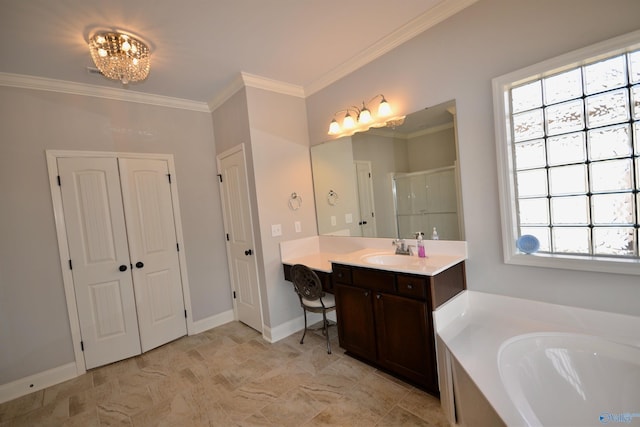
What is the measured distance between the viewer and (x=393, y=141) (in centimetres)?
248

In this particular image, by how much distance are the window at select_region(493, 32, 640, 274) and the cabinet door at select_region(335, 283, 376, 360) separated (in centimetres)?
108

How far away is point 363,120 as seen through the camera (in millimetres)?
2584

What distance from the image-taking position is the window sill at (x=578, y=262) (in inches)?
56.1

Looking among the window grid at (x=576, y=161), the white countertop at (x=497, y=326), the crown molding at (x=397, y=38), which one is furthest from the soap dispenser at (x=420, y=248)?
the crown molding at (x=397, y=38)

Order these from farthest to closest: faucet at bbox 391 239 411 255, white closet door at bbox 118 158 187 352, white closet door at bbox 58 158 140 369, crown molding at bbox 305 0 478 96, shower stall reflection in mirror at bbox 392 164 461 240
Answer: white closet door at bbox 118 158 187 352
white closet door at bbox 58 158 140 369
faucet at bbox 391 239 411 255
shower stall reflection in mirror at bbox 392 164 461 240
crown molding at bbox 305 0 478 96

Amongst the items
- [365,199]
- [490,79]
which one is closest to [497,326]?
[365,199]

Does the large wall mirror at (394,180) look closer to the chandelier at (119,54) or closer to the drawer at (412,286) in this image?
the drawer at (412,286)

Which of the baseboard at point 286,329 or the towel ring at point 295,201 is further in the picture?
the towel ring at point 295,201

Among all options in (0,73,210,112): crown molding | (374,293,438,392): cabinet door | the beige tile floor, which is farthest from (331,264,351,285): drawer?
(0,73,210,112): crown molding

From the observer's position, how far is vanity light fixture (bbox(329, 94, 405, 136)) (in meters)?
2.39

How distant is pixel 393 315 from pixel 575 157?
152 centimetres

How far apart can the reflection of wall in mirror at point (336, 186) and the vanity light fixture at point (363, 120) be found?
12 cm

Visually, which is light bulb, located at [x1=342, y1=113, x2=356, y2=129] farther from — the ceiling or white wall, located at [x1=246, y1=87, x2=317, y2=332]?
white wall, located at [x1=246, y1=87, x2=317, y2=332]

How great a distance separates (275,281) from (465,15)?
2.77 meters
